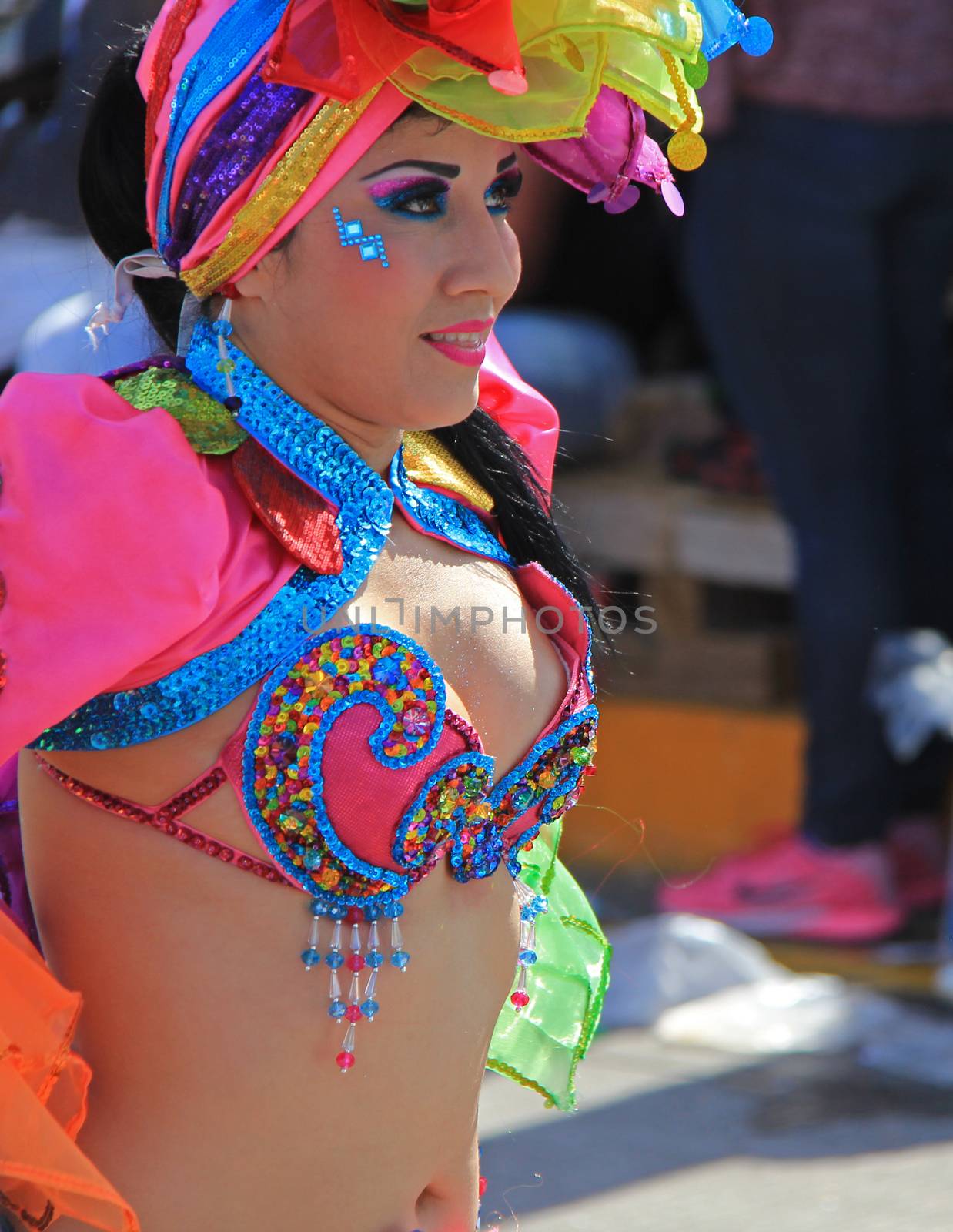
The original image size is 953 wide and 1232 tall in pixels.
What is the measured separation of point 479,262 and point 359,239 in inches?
4.4

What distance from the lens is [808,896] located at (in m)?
4.33

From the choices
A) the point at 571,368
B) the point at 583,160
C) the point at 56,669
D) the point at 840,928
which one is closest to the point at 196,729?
the point at 56,669

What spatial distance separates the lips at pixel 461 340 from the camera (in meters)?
1.66

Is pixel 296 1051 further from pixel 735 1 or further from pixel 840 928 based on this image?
pixel 840 928

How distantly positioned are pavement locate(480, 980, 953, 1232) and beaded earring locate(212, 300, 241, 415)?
171 centimetres

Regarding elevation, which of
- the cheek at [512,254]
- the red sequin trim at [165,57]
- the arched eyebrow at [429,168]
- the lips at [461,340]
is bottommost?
the lips at [461,340]

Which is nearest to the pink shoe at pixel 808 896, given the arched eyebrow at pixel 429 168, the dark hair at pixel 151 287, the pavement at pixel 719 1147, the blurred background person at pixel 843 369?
the blurred background person at pixel 843 369

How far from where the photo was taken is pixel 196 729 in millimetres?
1574

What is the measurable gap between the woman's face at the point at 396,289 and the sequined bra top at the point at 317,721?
0.16 feet

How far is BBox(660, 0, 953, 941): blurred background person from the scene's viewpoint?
162 inches

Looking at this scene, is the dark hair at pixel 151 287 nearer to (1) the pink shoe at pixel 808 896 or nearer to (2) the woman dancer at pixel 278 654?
(2) the woman dancer at pixel 278 654

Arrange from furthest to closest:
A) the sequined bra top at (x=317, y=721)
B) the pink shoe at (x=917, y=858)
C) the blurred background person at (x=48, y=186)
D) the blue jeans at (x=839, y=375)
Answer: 1. the pink shoe at (x=917, y=858)
2. the blue jeans at (x=839, y=375)
3. the blurred background person at (x=48, y=186)
4. the sequined bra top at (x=317, y=721)

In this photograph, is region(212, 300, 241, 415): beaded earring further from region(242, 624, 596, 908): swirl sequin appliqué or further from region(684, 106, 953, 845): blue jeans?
region(684, 106, 953, 845): blue jeans

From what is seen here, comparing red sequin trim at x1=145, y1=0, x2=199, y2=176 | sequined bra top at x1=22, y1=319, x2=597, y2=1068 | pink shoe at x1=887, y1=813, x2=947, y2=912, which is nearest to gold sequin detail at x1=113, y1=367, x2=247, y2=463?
sequined bra top at x1=22, y1=319, x2=597, y2=1068
